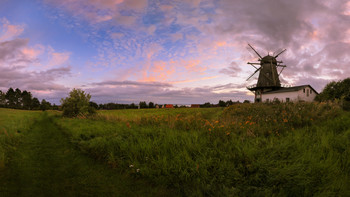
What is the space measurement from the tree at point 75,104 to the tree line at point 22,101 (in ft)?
298

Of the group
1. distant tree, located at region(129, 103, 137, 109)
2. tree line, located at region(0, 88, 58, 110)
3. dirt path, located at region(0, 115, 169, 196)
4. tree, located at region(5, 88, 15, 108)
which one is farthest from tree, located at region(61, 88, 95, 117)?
tree, located at region(5, 88, 15, 108)

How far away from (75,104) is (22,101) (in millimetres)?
120073

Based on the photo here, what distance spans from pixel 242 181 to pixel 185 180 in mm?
1322

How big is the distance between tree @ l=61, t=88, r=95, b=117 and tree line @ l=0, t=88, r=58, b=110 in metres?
90.9

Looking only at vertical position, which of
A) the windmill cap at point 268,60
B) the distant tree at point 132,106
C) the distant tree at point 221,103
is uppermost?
the windmill cap at point 268,60

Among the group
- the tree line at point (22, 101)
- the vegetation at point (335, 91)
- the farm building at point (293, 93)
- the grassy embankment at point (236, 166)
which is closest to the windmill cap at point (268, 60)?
the farm building at point (293, 93)

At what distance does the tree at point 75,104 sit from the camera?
27.5 m

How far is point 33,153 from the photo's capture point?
6.99 metres

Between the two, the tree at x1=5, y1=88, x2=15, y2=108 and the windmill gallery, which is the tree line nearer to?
the tree at x1=5, y1=88, x2=15, y2=108

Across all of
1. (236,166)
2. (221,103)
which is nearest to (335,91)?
(221,103)

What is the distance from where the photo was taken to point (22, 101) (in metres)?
109

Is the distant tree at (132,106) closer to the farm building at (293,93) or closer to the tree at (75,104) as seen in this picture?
the tree at (75,104)

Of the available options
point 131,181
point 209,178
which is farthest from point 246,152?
point 131,181

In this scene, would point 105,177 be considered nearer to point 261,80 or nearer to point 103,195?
point 103,195
